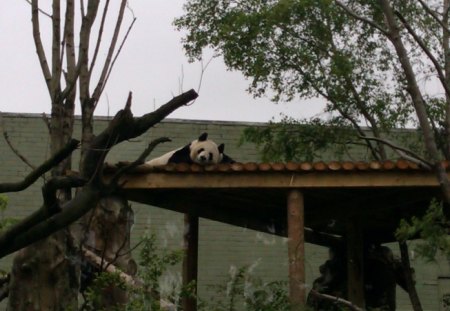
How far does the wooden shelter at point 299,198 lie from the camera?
31.3 feet

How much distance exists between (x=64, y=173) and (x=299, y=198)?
2.46 meters

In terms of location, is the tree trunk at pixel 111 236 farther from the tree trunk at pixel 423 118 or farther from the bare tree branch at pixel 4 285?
the tree trunk at pixel 423 118

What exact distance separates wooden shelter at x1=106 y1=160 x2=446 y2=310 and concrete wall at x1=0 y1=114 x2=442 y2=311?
5485 millimetres

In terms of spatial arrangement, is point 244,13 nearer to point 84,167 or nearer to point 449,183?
point 449,183

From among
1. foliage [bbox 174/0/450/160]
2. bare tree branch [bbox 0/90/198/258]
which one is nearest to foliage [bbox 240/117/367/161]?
foliage [bbox 174/0/450/160]

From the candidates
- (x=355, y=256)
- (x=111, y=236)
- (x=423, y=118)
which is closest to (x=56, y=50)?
(x=111, y=236)

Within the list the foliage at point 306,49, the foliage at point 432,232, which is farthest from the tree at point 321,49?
the foliage at point 432,232

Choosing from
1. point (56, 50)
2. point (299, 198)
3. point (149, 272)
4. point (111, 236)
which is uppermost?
point (56, 50)

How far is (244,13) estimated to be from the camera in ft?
48.3

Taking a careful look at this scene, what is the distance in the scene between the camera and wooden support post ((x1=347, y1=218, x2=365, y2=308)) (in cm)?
1197

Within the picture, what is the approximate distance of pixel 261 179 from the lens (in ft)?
31.7

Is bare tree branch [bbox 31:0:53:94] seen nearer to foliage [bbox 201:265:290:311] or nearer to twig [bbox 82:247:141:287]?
twig [bbox 82:247:141:287]

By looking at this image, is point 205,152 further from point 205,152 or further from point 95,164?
point 95,164

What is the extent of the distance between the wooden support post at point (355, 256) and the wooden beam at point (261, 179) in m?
2.42
